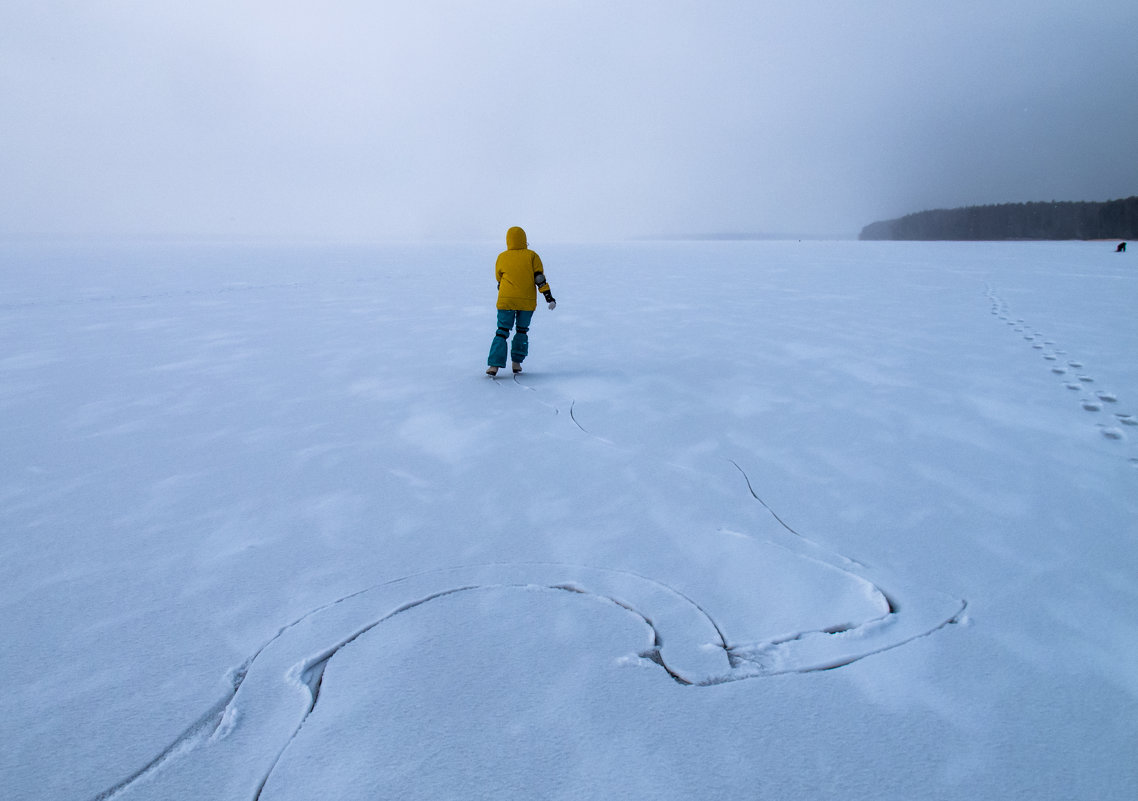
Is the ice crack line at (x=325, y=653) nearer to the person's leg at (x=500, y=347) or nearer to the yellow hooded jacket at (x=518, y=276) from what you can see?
the person's leg at (x=500, y=347)

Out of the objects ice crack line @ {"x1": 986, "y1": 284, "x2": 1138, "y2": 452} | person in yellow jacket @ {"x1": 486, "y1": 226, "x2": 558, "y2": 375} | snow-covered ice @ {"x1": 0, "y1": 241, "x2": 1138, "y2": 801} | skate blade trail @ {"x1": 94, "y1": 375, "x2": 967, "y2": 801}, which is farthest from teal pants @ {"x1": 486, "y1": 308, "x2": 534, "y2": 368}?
ice crack line @ {"x1": 986, "y1": 284, "x2": 1138, "y2": 452}

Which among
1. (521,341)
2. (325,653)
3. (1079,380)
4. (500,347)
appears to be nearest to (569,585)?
(325,653)

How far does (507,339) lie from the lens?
5512 mm

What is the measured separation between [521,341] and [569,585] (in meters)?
3.53

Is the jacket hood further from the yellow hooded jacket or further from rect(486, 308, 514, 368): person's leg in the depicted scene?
rect(486, 308, 514, 368): person's leg

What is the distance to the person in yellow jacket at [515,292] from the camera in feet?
18.0

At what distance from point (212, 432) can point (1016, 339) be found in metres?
7.60

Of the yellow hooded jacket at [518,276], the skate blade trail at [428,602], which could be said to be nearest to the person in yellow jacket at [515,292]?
the yellow hooded jacket at [518,276]

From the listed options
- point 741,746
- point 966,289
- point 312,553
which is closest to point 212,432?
point 312,553

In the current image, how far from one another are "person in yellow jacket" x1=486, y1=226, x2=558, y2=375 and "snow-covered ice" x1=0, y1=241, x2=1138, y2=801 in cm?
22

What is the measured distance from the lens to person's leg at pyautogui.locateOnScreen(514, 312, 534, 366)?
5.58 meters

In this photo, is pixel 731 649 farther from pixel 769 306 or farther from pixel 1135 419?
pixel 769 306

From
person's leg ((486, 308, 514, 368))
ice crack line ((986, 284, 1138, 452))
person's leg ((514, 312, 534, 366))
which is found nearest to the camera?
ice crack line ((986, 284, 1138, 452))

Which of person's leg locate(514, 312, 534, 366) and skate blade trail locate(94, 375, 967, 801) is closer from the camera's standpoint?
skate blade trail locate(94, 375, 967, 801)
